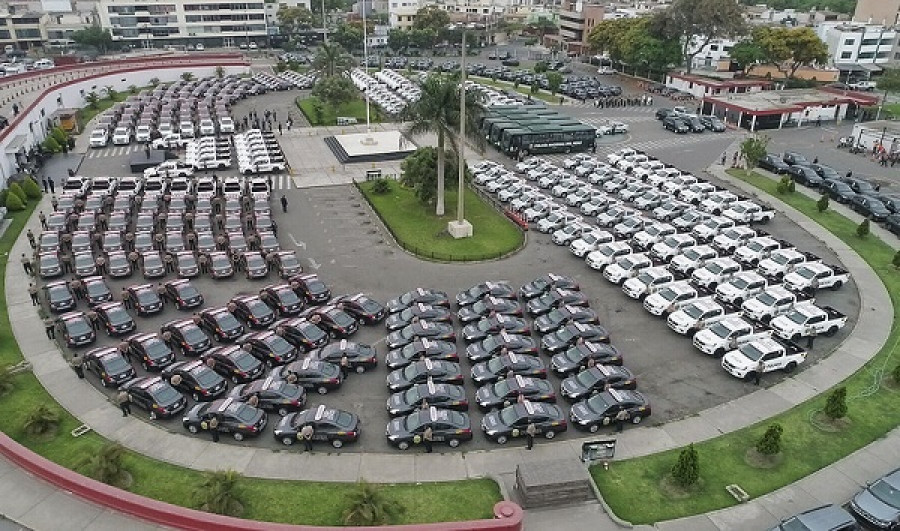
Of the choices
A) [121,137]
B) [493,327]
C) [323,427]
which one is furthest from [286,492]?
[121,137]

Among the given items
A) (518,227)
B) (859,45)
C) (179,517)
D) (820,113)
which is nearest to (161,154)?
(518,227)

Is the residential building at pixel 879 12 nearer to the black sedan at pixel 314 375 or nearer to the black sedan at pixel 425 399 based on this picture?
the black sedan at pixel 425 399

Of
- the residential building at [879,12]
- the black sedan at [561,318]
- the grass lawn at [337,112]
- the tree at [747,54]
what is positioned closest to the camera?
the black sedan at [561,318]

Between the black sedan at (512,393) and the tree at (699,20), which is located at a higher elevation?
the tree at (699,20)

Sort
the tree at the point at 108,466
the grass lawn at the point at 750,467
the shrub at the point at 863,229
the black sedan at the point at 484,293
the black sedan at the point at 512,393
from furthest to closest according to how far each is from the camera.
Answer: the shrub at the point at 863,229
the black sedan at the point at 484,293
the black sedan at the point at 512,393
the grass lawn at the point at 750,467
the tree at the point at 108,466

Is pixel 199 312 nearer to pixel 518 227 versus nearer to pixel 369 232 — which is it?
pixel 369 232

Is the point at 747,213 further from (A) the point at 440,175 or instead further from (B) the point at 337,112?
(B) the point at 337,112

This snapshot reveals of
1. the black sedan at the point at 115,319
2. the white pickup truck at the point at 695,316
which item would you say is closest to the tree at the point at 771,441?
the white pickup truck at the point at 695,316
